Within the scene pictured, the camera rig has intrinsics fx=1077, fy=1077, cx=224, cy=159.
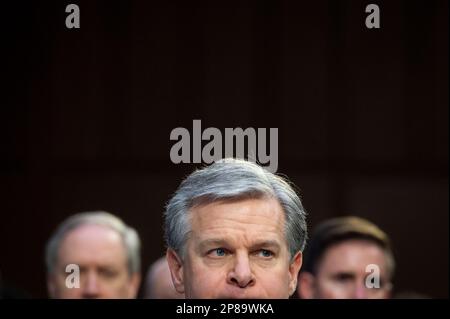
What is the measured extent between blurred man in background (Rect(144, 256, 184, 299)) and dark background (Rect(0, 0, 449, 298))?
1.37 meters

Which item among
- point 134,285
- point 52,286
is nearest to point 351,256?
point 134,285

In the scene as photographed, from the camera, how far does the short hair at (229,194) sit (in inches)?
102

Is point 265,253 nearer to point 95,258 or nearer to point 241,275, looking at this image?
point 241,275

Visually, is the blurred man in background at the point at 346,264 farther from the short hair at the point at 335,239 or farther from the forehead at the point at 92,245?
the forehead at the point at 92,245

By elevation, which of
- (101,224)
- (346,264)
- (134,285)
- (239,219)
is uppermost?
(239,219)

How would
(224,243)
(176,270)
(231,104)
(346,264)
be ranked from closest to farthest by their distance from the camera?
(224,243), (176,270), (346,264), (231,104)

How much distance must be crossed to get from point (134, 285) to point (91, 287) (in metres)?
0.38

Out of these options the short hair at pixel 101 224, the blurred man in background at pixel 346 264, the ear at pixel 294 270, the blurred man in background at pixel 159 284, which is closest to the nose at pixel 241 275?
the ear at pixel 294 270

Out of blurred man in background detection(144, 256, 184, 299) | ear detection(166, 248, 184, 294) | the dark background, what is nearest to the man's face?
ear detection(166, 248, 184, 294)

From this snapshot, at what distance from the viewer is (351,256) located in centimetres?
435

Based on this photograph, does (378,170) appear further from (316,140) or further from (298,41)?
(298,41)

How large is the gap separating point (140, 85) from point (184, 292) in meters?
3.40
